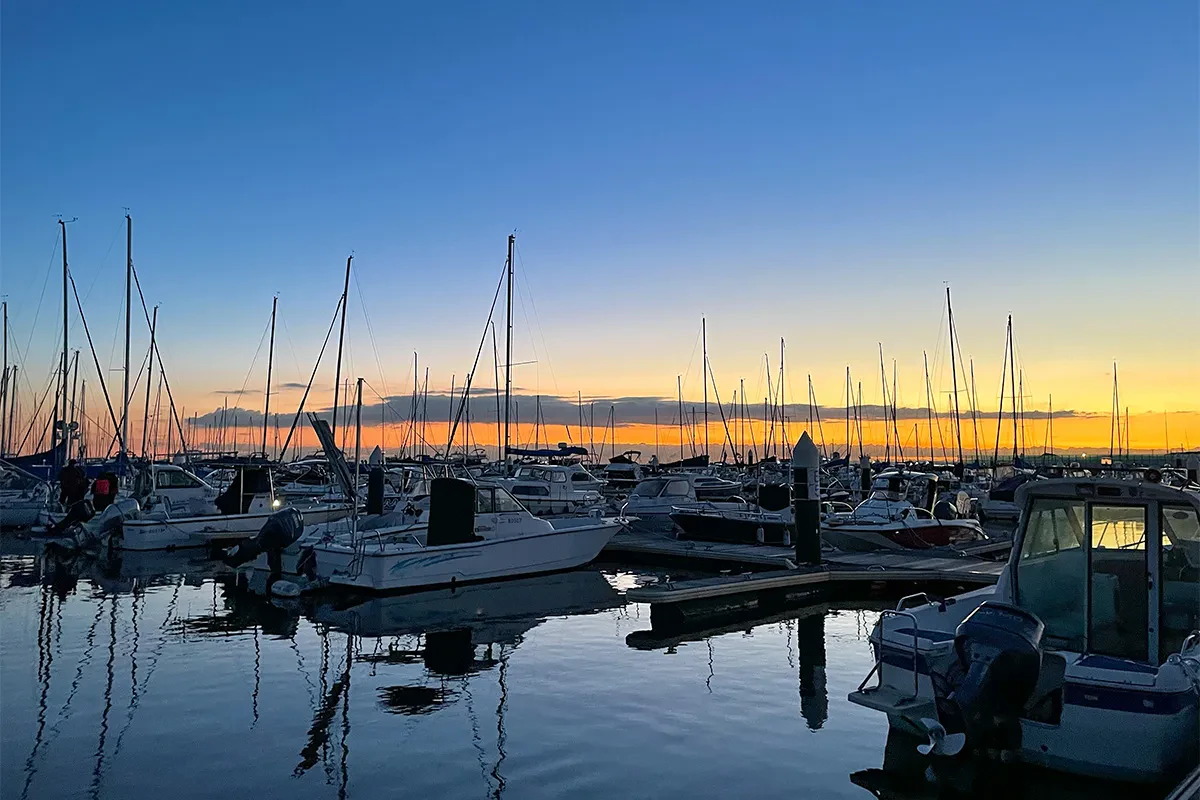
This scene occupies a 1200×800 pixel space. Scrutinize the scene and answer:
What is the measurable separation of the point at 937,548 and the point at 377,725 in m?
16.4

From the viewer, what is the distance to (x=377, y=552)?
1745 centimetres

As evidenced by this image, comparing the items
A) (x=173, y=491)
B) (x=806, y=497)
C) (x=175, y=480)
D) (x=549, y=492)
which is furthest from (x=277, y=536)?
(x=549, y=492)

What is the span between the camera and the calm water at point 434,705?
7859 millimetres

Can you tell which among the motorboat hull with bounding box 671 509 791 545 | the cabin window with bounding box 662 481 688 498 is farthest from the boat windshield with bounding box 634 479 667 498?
the motorboat hull with bounding box 671 509 791 545

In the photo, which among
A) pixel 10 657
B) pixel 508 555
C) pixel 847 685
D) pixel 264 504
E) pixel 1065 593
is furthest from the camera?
pixel 264 504

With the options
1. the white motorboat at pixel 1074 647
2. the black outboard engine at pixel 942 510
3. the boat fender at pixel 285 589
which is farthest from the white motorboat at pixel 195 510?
the white motorboat at pixel 1074 647

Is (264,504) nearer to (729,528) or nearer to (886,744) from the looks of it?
(729,528)

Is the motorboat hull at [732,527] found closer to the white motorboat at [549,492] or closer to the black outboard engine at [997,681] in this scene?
the white motorboat at [549,492]

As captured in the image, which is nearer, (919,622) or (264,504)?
(919,622)

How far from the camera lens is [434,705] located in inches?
401

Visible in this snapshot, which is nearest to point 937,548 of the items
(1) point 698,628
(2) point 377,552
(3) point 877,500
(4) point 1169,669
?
(3) point 877,500

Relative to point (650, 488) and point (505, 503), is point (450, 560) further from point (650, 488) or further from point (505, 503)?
point (650, 488)

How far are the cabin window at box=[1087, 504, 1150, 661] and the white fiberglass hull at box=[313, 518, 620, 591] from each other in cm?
1258

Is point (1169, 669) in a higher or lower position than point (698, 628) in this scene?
higher
